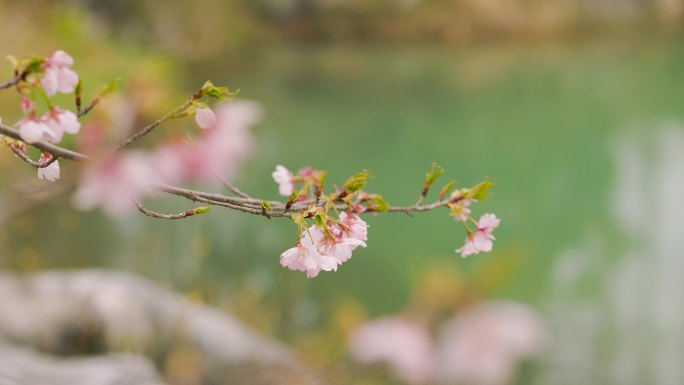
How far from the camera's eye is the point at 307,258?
1.40ft

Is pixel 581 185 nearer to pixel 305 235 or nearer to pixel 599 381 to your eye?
pixel 599 381

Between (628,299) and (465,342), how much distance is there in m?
2.85

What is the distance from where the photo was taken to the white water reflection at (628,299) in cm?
259

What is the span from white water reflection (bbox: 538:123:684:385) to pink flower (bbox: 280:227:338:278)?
84.4 inches

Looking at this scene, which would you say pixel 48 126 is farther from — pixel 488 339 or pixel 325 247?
pixel 488 339

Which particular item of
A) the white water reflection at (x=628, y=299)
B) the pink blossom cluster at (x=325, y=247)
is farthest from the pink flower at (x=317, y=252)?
the white water reflection at (x=628, y=299)

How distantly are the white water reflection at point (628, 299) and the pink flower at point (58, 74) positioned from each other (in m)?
2.23

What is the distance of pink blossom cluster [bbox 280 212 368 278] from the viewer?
43cm

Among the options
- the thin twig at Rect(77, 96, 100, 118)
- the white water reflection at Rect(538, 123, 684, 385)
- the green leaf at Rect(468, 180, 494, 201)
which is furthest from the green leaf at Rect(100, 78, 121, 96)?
the white water reflection at Rect(538, 123, 684, 385)

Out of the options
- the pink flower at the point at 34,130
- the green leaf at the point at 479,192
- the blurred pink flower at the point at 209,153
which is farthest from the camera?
the blurred pink flower at the point at 209,153

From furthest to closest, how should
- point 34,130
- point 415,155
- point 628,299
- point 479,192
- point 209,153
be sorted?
point 415,155 < point 628,299 < point 209,153 < point 479,192 < point 34,130

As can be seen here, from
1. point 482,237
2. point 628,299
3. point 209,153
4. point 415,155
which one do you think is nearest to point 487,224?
point 482,237

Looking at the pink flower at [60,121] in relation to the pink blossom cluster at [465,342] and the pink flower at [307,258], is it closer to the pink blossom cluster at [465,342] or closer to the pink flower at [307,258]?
the pink flower at [307,258]

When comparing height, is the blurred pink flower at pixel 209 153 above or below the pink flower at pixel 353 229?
above
